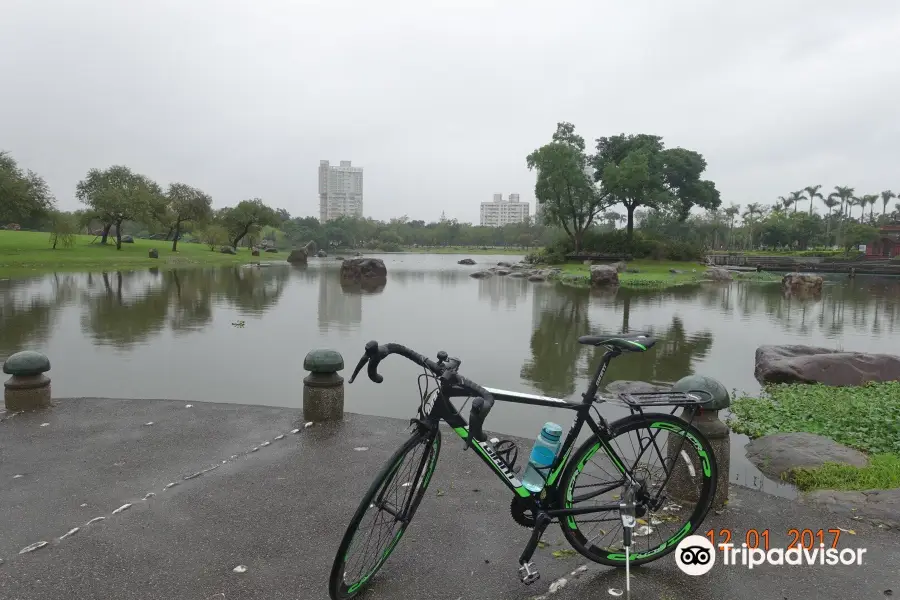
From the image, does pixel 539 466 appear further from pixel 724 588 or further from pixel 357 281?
pixel 357 281

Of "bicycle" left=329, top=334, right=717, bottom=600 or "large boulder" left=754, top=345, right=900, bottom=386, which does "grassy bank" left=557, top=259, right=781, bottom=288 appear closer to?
"large boulder" left=754, top=345, right=900, bottom=386

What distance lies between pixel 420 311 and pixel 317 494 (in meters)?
15.0

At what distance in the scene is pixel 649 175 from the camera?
4944cm

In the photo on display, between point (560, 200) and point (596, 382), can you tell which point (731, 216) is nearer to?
point (560, 200)

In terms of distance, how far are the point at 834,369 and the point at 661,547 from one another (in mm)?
7612

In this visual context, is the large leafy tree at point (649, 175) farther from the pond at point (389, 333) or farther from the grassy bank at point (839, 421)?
the grassy bank at point (839, 421)

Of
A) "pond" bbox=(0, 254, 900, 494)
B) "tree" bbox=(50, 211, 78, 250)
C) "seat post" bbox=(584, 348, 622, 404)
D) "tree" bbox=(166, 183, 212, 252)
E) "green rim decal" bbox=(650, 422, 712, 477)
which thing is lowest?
"pond" bbox=(0, 254, 900, 494)

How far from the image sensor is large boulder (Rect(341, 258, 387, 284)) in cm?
3342

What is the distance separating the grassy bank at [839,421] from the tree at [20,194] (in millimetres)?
46303

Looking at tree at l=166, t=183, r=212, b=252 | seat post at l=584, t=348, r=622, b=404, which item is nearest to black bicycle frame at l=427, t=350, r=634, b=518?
seat post at l=584, t=348, r=622, b=404

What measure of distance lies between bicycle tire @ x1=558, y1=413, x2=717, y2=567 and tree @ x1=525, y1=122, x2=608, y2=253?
46.2m

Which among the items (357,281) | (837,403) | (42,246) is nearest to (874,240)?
(357,281)

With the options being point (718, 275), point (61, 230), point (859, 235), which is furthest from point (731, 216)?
point (61, 230)

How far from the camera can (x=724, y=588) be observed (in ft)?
10.2
